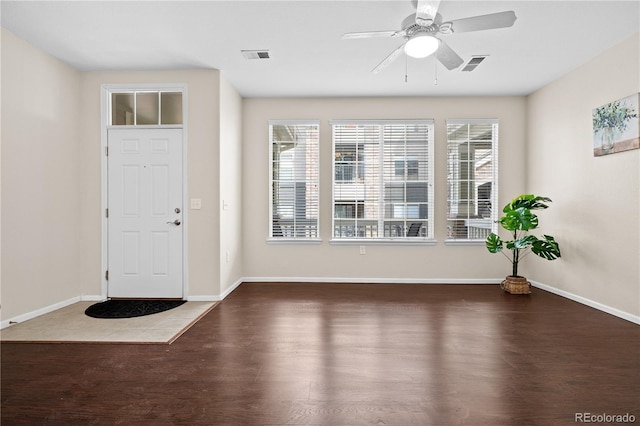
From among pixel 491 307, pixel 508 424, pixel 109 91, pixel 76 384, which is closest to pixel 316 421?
pixel 508 424

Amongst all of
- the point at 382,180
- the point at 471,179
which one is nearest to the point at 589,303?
the point at 471,179

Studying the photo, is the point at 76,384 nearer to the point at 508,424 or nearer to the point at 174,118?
the point at 508,424

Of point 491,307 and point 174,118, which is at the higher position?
point 174,118

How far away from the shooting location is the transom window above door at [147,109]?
4.25 metres

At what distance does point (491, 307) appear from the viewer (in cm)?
394

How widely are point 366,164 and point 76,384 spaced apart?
4235mm

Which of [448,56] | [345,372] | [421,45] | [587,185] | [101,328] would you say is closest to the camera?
[345,372]

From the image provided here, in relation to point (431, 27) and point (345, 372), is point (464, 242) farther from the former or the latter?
point (345, 372)

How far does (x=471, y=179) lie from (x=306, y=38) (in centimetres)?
326

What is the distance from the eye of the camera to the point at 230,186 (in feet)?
15.3

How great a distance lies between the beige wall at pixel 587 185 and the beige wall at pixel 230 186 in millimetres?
4315

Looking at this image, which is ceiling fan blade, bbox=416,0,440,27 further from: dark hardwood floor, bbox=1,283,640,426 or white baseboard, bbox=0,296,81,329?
white baseboard, bbox=0,296,81,329

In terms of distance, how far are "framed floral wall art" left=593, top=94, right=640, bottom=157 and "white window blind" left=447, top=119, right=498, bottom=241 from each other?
141cm

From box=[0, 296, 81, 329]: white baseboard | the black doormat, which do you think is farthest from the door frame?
box=[0, 296, 81, 329]: white baseboard
